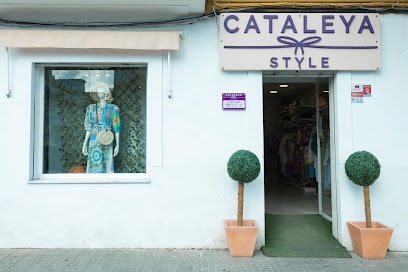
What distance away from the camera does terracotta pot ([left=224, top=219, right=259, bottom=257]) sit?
4824 mm

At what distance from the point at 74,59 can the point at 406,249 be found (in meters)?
5.53

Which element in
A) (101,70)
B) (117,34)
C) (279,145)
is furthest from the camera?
(279,145)

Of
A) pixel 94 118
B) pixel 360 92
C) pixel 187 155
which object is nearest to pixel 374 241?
pixel 360 92

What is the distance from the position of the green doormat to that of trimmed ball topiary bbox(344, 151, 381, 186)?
103 centimetres

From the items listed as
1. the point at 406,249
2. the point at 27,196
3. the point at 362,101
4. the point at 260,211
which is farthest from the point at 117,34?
the point at 406,249

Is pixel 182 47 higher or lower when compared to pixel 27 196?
higher

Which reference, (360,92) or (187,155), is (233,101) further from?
(360,92)

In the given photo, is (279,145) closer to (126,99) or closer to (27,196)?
(126,99)

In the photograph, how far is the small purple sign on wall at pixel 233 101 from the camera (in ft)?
17.4

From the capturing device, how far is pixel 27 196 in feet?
17.1

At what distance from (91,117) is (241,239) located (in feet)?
9.52

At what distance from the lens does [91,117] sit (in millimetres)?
5668

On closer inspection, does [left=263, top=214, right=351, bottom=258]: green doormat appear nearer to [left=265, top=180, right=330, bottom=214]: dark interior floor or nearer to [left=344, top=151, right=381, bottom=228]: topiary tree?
[left=265, top=180, right=330, bottom=214]: dark interior floor

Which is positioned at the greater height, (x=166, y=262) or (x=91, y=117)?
(x=91, y=117)
